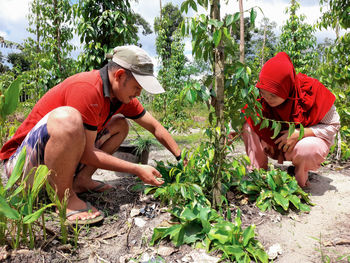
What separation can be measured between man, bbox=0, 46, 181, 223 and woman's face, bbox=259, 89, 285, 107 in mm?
940

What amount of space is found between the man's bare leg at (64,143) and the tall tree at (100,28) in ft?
6.27

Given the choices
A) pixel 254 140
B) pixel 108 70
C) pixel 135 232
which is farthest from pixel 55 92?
pixel 254 140

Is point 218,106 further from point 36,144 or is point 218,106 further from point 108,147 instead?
point 36,144

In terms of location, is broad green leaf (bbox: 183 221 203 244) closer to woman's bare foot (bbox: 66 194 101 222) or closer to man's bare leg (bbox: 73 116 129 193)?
woman's bare foot (bbox: 66 194 101 222)

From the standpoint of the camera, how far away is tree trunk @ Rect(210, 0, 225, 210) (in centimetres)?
162

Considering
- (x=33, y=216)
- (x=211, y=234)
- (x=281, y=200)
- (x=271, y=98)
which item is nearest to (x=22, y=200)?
(x=33, y=216)

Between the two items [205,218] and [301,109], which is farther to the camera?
[301,109]

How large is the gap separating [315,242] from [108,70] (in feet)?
5.61

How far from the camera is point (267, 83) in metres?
2.06

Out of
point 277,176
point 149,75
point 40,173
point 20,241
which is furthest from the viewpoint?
point 277,176

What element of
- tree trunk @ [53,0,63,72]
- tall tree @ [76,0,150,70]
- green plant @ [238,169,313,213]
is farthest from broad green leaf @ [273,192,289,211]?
tree trunk @ [53,0,63,72]

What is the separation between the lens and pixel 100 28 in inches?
133

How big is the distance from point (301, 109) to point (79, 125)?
174 centimetres

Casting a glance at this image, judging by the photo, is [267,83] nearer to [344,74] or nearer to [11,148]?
[344,74]
